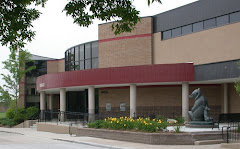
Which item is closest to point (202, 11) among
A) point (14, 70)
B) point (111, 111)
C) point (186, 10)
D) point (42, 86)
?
point (186, 10)

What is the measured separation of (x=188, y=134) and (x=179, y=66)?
12.1 meters

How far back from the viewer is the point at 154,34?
36750 mm

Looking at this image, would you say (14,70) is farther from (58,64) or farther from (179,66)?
(179,66)

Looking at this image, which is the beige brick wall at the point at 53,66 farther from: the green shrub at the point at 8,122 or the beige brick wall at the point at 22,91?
the green shrub at the point at 8,122

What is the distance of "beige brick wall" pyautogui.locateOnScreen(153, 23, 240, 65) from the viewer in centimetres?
2948

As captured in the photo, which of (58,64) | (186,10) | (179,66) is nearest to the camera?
(179,66)

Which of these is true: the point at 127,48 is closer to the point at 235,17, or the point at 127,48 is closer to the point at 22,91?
the point at 235,17

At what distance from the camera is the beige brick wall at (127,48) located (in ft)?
121

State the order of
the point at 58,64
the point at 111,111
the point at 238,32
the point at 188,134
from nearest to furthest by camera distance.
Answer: the point at 188,134, the point at 238,32, the point at 111,111, the point at 58,64

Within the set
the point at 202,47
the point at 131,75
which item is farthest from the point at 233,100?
the point at 131,75

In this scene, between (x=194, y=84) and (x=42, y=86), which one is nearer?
(x=194, y=84)

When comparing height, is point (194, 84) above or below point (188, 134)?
above

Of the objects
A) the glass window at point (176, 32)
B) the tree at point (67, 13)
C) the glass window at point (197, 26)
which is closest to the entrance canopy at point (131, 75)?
the glass window at point (197, 26)

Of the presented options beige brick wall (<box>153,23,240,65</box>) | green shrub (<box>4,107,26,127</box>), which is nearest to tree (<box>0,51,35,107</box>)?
green shrub (<box>4,107,26,127</box>)
